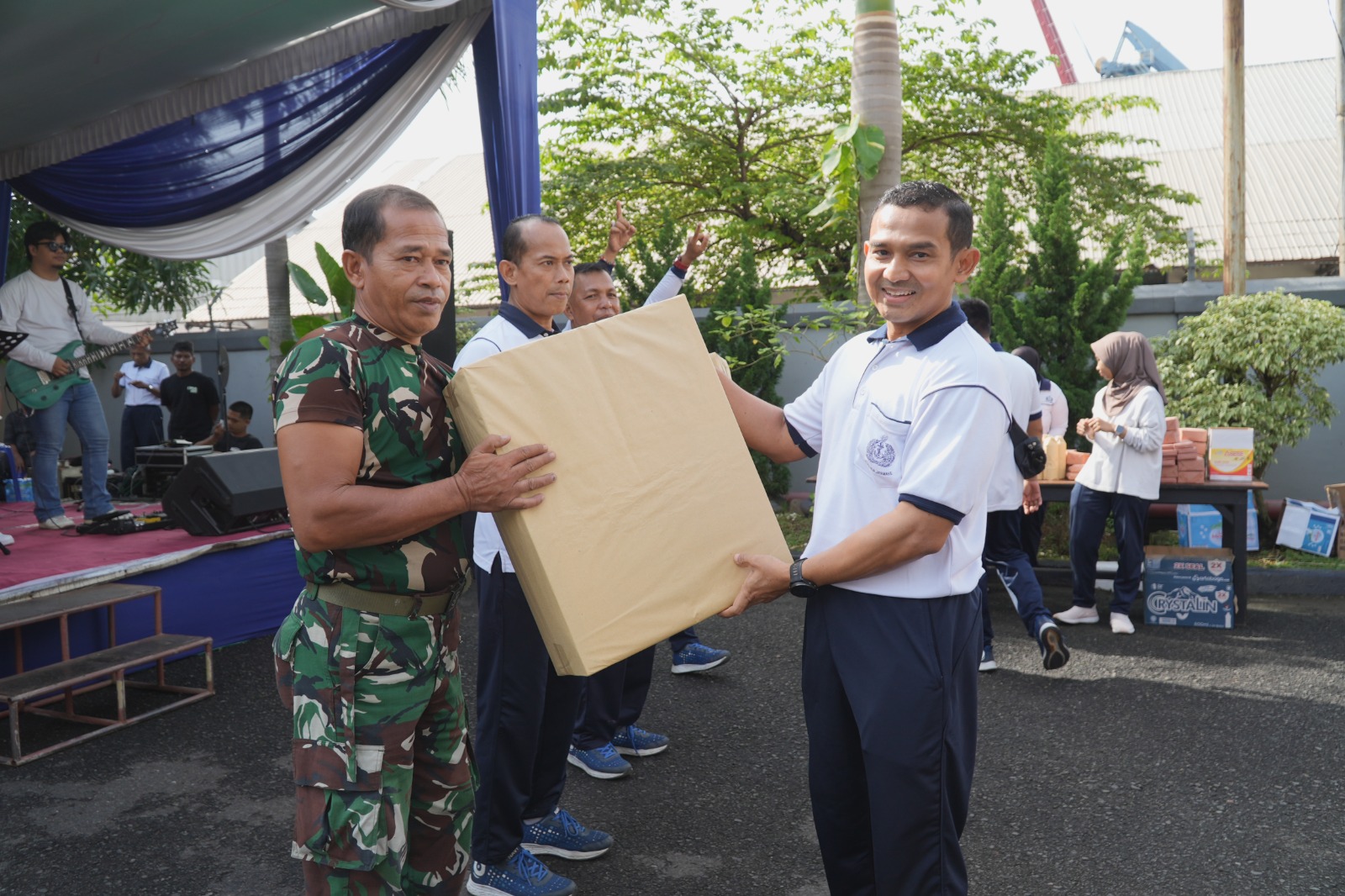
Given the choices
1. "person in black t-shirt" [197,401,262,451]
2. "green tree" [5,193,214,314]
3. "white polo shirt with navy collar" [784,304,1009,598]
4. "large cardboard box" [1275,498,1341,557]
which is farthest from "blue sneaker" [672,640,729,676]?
"green tree" [5,193,214,314]

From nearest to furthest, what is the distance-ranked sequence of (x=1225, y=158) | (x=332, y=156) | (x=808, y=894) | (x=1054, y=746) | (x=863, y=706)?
1. (x=863, y=706)
2. (x=808, y=894)
3. (x=1054, y=746)
4. (x=332, y=156)
5. (x=1225, y=158)

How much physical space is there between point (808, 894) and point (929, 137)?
10.9 metres

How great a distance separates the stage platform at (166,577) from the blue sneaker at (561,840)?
2.92 m

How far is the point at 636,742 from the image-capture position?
4.01 meters

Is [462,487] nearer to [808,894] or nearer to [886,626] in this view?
[886,626]

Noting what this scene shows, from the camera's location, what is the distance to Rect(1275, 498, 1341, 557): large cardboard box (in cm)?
704

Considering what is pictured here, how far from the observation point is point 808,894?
2.89 m

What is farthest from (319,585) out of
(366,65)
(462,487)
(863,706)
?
(366,65)

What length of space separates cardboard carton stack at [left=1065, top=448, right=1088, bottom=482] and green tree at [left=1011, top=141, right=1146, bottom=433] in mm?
1718

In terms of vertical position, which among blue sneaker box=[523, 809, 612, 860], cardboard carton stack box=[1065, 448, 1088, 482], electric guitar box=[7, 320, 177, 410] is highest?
electric guitar box=[7, 320, 177, 410]

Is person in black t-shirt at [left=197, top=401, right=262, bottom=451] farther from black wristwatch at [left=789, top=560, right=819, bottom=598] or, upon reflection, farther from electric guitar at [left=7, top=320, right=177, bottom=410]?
black wristwatch at [left=789, top=560, right=819, bottom=598]

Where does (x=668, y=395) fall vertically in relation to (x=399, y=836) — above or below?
above

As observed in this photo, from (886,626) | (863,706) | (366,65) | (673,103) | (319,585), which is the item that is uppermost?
(673,103)

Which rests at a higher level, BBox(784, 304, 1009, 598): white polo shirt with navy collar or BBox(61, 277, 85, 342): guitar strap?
BBox(61, 277, 85, 342): guitar strap
